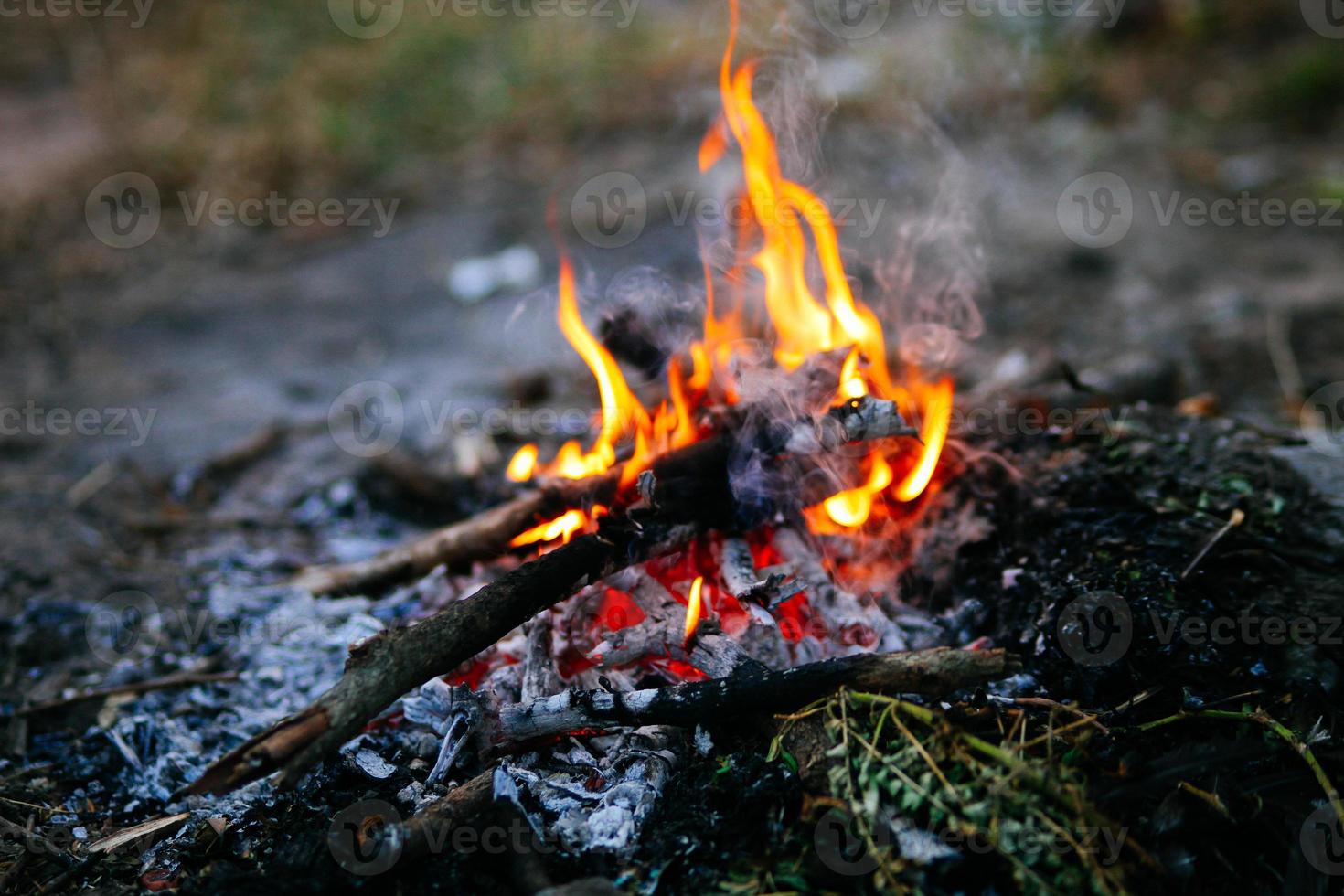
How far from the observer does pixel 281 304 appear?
23.2ft

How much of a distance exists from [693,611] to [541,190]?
21.2 ft

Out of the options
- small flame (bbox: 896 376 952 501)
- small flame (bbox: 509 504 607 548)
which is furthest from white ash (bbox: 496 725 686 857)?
small flame (bbox: 896 376 952 501)

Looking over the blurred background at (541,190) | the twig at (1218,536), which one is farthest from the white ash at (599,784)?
the blurred background at (541,190)

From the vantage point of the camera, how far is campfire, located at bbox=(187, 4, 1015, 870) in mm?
2271

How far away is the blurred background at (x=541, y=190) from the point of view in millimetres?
5484

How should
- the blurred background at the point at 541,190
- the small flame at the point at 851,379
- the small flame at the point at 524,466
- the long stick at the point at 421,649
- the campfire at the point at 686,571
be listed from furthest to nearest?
the blurred background at the point at 541,190, the small flame at the point at 524,466, the small flame at the point at 851,379, the campfire at the point at 686,571, the long stick at the point at 421,649

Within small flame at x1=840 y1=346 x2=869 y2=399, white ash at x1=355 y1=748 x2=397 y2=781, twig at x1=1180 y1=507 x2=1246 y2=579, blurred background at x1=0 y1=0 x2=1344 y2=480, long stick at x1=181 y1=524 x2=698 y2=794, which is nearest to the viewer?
long stick at x1=181 y1=524 x2=698 y2=794

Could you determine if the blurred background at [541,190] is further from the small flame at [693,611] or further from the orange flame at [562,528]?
the small flame at [693,611]

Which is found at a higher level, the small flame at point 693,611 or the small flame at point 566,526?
the small flame at point 566,526

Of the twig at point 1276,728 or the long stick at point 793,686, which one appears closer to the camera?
the twig at point 1276,728

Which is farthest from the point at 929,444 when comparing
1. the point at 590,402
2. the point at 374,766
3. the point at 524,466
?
the point at 590,402

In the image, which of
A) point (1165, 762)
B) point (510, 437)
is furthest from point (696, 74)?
point (1165, 762)

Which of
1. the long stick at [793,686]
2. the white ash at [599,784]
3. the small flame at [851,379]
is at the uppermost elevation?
the small flame at [851,379]

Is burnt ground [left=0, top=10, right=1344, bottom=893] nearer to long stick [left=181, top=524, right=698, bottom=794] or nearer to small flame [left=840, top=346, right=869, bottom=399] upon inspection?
long stick [left=181, top=524, right=698, bottom=794]
